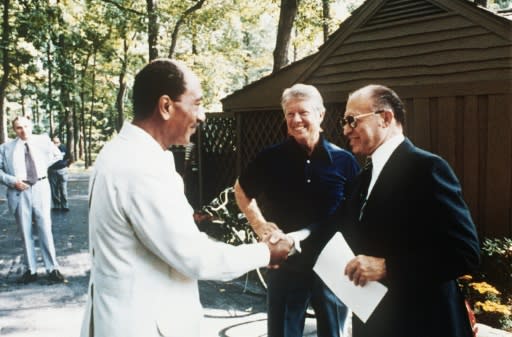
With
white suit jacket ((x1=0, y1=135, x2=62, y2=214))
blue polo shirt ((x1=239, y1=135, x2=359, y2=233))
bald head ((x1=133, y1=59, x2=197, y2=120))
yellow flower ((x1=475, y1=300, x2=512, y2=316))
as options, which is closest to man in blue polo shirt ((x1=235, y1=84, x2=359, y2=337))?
blue polo shirt ((x1=239, y1=135, x2=359, y2=233))

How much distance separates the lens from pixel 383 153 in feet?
7.70

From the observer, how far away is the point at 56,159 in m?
7.98

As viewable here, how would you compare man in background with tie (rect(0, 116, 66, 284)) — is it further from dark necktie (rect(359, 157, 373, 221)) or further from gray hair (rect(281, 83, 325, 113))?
dark necktie (rect(359, 157, 373, 221))

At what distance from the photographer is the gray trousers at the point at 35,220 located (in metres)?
6.98

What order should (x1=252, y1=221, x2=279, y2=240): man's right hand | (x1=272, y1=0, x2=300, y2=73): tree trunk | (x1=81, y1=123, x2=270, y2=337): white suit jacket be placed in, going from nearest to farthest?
(x1=81, y1=123, x2=270, y2=337): white suit jacket, (x1=252, y1=221, x2=279, y2=240): man's right hand, (x1=272, y1=0, x2=300, y2=73): tree trunk

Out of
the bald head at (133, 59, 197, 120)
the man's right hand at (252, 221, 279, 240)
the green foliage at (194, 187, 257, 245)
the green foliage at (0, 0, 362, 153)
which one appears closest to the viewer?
the bald head at (133, 59, 197, 120)

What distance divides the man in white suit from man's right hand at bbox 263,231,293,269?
1.58 feet

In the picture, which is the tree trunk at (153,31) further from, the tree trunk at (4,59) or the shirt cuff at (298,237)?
the shirt cuff at (298,237)

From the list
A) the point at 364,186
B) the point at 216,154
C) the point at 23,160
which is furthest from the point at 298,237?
the point at 216,154

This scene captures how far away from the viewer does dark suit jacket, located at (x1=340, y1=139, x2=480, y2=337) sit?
204 centimetres

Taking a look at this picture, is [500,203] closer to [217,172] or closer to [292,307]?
[292,307]

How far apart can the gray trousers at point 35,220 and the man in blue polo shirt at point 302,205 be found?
15.5 feet

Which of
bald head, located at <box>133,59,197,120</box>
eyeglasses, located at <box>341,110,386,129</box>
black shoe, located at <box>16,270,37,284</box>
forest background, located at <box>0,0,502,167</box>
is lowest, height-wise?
black shoe, located at <box>16,270,37,284</box>

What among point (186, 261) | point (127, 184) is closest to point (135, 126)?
point (127, 184)
